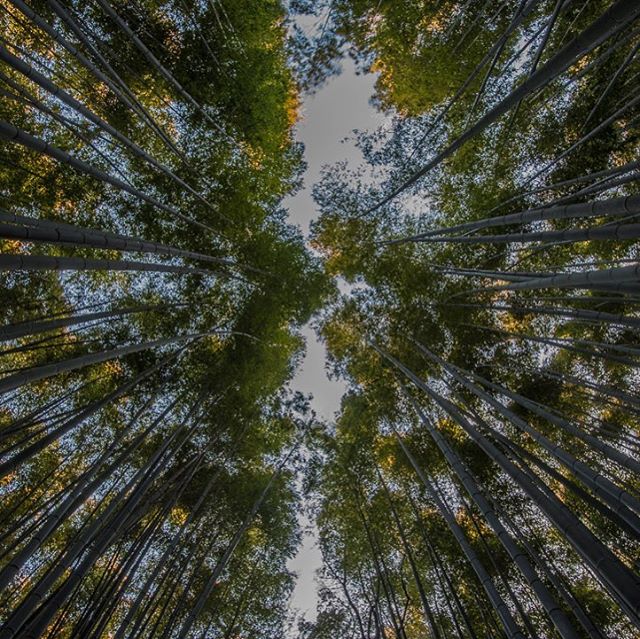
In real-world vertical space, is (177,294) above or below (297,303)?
below

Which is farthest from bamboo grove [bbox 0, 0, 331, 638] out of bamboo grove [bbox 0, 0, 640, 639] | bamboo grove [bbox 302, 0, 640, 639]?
bamboo grove [bbox 302, 0, 640, 639]

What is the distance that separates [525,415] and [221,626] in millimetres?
6417

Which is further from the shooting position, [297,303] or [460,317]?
[297,303]

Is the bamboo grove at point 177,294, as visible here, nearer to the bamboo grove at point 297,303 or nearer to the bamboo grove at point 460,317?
the bamboo grove at point 297,303

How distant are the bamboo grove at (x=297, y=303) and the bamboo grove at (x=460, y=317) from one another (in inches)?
1.8

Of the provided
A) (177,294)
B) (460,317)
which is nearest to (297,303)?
(177,294)

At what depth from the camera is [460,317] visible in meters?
7.47

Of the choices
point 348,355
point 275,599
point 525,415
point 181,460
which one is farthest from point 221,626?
Answer: point 525,415

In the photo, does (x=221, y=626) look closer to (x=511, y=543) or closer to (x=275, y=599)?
(x=275, y=599)

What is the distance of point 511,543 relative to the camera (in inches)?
128

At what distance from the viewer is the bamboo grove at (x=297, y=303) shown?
19.9ft

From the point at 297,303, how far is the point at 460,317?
2901 millimetres

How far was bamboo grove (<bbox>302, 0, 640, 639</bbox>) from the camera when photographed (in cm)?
598

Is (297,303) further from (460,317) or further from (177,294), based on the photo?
(460,317)
